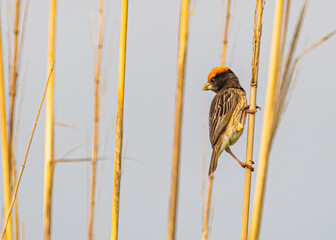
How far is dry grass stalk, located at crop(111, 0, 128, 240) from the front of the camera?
1950 millimetres

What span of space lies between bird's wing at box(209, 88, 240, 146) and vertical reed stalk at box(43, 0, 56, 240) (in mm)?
1998

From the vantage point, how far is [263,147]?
3.99 feet

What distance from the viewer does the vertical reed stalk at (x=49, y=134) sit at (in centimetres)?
164

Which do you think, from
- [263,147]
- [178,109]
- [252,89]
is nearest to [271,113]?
[263,147]

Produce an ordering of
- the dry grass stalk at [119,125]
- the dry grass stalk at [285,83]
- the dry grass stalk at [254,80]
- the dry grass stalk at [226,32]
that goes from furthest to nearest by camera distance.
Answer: the dry grass stalk at [226,32] → the dry grass stalk at [254,80] → the dry grass stalk at [119,125] → the dry grass stalk at [285,83]

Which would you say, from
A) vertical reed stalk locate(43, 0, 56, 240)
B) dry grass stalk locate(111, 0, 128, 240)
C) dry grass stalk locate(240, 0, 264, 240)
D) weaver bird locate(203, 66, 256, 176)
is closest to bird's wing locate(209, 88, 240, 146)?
weaver bird locate(203, 66, 256, 176)

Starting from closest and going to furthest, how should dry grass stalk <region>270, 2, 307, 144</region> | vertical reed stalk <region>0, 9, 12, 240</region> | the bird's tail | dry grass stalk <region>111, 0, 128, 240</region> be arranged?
dry grass stalk <region>270, 2, 307, 144</region> < vertical reed stalk <region>0, 9, 12, 240</region> < dry grass stalk <region>111, 0, 128, 240</region> < the bird's tail

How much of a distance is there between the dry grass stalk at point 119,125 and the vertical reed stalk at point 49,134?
0.27 metres

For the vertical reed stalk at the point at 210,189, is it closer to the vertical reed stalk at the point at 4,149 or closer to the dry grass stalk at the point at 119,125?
the dry grass stalk at the point at 119,125

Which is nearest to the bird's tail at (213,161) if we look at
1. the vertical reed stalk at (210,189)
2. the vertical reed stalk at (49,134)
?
the vertical reed stalk at (210,189)

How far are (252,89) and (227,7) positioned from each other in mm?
439

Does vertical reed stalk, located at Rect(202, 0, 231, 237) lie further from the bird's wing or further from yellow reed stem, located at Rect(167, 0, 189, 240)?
the bird's wing

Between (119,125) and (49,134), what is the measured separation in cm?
38

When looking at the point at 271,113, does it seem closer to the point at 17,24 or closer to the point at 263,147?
the point at 263,147
